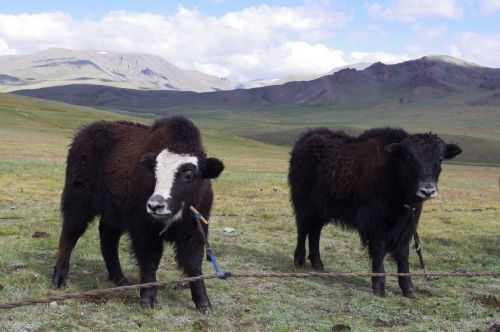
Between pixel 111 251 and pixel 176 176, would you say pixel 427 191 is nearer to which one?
pixel 176 176

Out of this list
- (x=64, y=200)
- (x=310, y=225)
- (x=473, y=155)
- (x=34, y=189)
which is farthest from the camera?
(x=473, y=155)

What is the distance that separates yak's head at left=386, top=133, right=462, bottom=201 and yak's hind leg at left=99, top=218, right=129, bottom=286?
15.1 feet

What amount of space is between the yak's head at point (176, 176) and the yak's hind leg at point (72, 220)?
184cm

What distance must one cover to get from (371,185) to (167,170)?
409cm

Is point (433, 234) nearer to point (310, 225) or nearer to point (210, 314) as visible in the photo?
point (310, 225)

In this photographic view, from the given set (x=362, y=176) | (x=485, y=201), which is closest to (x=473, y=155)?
(x=485, y=201)

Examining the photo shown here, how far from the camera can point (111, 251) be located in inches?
367

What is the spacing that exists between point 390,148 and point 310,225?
8.66 ft

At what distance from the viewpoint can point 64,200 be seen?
9.16 metres

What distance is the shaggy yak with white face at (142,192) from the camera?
7469 millimetres

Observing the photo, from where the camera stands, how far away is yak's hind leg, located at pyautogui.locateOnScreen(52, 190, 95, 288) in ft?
29.3

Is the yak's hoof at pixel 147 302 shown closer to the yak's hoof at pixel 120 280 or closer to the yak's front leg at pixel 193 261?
the yak's front leg at pixel 193 261

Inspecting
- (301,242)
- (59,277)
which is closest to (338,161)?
(301,242)

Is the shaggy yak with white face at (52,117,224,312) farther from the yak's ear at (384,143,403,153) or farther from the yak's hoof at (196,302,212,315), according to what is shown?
the yak's ear at (384,143,403,153)
